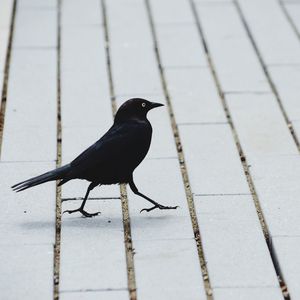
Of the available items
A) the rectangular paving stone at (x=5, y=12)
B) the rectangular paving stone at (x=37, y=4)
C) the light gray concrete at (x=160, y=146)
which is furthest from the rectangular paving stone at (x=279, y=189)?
the rectangular paving stone at (x=37, y=4)

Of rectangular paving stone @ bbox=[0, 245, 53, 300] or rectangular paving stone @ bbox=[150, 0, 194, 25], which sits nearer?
rectangular paving stone @ bbox=[0, 245, 53, 300]

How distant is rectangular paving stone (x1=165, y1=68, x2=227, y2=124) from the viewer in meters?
6.35

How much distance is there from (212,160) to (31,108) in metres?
1.44

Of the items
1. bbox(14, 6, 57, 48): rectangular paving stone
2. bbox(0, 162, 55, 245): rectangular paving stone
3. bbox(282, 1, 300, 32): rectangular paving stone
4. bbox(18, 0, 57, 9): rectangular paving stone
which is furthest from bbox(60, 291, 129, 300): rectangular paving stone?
bbox(18, 0, 57, 9): rectangular paving stone

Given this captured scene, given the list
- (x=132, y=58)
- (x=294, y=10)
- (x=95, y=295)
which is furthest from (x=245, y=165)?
(x=294, y=10)

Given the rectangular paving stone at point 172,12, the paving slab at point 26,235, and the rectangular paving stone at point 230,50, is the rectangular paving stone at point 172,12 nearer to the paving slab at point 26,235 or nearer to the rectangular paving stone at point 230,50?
the rectangular paving stone at point 230,50

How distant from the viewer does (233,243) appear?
4727 mm

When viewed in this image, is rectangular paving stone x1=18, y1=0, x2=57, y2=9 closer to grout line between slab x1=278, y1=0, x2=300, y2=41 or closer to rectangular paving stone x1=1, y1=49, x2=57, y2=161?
rectangular paving stone x1=1, y1=49, x2=57, y2=161

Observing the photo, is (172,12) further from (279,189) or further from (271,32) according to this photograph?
(279,189)

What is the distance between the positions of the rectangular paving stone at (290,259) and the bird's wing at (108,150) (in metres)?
0.90

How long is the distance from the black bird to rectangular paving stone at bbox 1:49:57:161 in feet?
2.87

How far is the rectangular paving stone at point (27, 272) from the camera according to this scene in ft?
13.9

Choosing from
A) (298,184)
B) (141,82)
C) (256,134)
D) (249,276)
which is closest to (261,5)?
(141,82)

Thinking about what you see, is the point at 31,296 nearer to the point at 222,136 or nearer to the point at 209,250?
the point at 209,250
